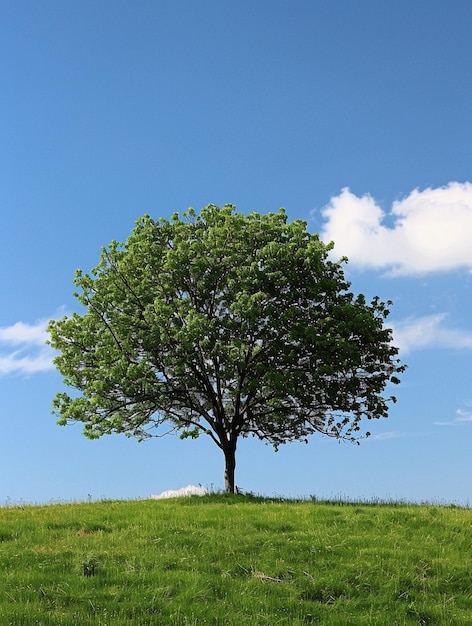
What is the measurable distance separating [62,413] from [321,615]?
21.3m

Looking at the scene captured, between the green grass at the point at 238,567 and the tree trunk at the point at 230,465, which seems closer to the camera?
the green grass at the point at 238,567

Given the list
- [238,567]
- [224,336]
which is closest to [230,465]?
[224,336]

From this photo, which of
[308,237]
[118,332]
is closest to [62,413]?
[118,332]

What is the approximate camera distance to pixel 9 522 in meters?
22.7

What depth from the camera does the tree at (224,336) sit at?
30.0 meters

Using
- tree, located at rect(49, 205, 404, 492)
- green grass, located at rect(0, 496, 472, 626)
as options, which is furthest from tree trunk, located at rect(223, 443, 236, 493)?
green grass, located at rect(0, 496, 472, 626)

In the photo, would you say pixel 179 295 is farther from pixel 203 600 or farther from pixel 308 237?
pixel 203 600

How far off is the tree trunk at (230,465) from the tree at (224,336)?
6 centimetres

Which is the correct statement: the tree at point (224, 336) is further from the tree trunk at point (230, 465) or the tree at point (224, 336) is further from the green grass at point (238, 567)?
the green grass at point (238, 567)

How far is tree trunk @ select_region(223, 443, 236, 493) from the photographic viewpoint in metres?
31.7

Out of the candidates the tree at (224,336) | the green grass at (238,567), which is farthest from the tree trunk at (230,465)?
the green grass at (238,567)

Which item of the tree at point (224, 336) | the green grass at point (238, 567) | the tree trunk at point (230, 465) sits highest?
the tree at point (224, 336)

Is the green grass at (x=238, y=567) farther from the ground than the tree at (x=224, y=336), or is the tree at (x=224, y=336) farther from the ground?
the tree at (x=224, y=336)

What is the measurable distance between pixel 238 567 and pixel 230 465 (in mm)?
15030
